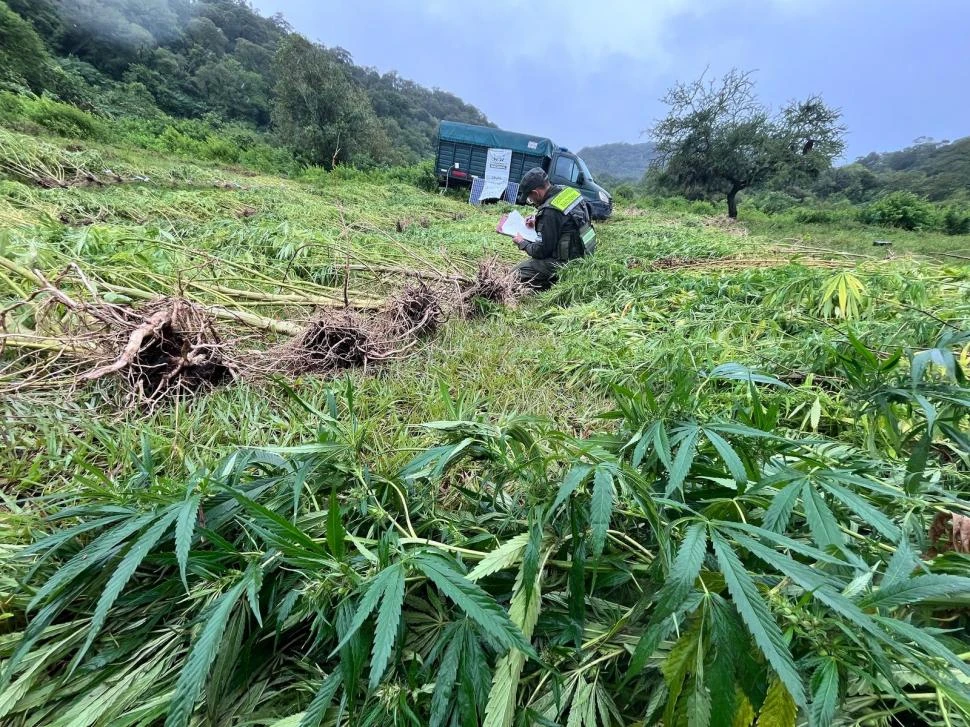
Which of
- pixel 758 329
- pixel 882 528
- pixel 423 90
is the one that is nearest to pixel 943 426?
pixel 882 528

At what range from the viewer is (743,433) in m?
0.83

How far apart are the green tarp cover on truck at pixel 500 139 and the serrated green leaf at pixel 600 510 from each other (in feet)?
59.2

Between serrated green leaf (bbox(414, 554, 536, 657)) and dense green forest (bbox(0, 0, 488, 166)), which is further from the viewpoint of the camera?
dense green forest (bbox(0, 0, 488, 166))

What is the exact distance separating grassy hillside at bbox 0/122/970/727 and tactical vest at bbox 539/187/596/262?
9.72 ft

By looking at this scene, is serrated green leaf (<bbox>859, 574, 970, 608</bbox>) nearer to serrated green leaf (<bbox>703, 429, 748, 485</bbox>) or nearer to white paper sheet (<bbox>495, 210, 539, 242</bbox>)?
serrated green leaf (<bbox>703, 429, 748, 485</bbox>)

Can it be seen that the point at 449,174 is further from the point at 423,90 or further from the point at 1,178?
the point at 423,90

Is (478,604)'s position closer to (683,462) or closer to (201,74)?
(683,462)

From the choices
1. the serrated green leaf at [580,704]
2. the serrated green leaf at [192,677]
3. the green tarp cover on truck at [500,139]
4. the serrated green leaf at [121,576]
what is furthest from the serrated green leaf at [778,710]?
the green tarp cover on truck at [500,139]

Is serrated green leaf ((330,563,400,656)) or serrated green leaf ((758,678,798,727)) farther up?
serrated green leaf ((330,563,400,656))

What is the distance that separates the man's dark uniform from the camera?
4820 mm

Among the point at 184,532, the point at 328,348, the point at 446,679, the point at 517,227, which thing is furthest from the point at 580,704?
the point at 517,227

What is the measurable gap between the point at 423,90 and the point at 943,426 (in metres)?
77.9

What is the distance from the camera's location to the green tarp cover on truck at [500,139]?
16.4m

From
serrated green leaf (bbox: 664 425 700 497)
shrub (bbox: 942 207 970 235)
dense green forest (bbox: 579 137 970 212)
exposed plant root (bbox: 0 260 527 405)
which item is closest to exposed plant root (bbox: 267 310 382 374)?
exposed plant root (bbox: 0 260 527 405)
